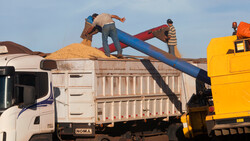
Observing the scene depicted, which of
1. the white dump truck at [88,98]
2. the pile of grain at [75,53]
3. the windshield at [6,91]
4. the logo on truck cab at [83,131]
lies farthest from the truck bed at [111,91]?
the windshield at [6,91]

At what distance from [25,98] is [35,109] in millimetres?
853

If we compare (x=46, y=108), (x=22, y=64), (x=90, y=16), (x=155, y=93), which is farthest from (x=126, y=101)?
(x=90, y=16)

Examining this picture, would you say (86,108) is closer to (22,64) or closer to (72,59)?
(72,59)

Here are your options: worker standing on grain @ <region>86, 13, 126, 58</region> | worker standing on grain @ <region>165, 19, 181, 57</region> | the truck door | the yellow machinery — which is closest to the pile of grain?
worker standing on grain @ <region>86, 13, 126, 58</region>

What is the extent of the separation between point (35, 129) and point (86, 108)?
7.32 ft

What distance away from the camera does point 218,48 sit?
10.4m

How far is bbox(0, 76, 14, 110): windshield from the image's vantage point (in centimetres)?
895

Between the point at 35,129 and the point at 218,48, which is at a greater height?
the point at 218,48

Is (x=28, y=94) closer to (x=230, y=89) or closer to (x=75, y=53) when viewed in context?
(x=230, y=89)

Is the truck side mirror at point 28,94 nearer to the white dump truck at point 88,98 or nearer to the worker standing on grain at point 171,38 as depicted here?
the white dump truck at point 88,98

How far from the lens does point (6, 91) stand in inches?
352

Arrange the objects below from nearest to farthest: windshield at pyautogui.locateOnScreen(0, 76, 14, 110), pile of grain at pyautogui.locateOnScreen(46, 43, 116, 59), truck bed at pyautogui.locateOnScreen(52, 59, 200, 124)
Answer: windshield at pyautogui.locateOnScreen(0, 76, 14, 110), truck bed at pyautogui.locateOnScreen(52, 59, 200, 124), pile of grain at pyautogui.locateOnScreen(46, 43, 116, 59)

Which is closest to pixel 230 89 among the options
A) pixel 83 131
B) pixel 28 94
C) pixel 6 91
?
pixel 83 131

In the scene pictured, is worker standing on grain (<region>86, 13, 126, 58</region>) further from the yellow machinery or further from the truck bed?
the yellow machinery
